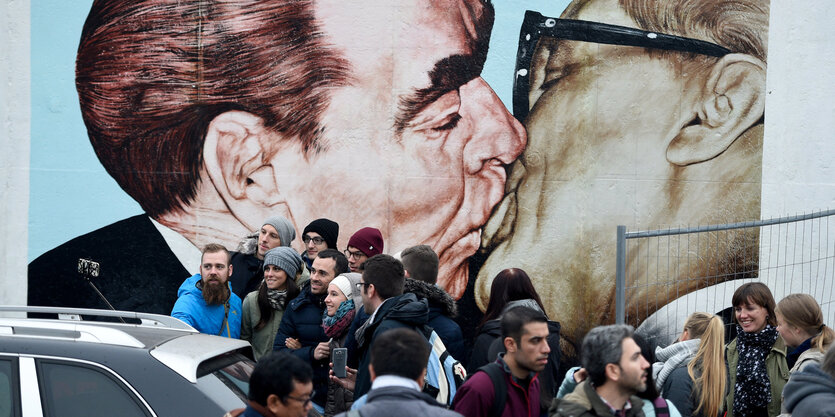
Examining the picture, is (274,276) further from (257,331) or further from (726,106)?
(726,106)

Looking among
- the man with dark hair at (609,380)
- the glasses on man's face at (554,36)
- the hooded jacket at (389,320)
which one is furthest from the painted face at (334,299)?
the glasses on man's face at (554,36)

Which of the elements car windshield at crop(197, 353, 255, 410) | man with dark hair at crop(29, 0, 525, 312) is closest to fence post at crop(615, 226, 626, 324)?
man with dark hair at crop(29, 0, 525, 312)

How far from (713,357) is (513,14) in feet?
15.2

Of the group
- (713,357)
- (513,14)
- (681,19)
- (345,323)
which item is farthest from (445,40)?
(713,357)

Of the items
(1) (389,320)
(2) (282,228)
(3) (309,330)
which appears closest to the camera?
(1) (389,320)

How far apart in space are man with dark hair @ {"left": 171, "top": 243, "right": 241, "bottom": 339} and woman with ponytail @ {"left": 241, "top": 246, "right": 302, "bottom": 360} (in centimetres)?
21

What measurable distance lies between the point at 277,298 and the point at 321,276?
64cm

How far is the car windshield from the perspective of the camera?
3801 mm

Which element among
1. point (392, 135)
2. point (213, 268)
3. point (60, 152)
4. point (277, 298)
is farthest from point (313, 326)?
point (60, 152)

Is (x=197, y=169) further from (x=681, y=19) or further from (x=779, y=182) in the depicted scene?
(x=779, y=182)

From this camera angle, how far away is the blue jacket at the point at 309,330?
18.3ft

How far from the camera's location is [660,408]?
12.3 feet

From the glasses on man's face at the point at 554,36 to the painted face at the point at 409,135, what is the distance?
28 cm

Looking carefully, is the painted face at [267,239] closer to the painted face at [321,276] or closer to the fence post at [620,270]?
the painted face at [321,276]
